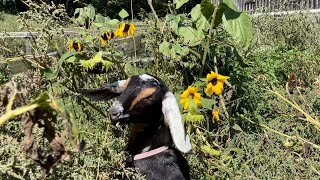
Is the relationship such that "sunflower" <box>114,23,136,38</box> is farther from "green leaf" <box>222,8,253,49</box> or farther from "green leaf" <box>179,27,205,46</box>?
"green leaf" <box>222,8,253,49</box>

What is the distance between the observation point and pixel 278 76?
6711 millimetres

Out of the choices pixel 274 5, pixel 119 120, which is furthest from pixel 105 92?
pixel 274 5

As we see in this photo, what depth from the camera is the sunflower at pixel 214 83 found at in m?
3.65

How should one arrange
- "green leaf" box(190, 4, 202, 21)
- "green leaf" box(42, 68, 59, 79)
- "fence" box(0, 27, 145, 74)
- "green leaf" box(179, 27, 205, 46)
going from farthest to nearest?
"green leaf" box(179, 27, 205, 46) < "green leaf" box(190, 4, 202, 21) < "fence" box(0, 27, 145, 74) < "green leaf" box(42, 68, 59, 79)

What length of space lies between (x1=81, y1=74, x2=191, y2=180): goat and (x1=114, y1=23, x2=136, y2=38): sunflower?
0.62 m

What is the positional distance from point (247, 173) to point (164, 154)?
0.85 metres

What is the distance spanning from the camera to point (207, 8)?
3695mm

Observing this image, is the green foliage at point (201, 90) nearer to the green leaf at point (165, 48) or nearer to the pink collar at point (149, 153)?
the green leaf at point (165, 48)

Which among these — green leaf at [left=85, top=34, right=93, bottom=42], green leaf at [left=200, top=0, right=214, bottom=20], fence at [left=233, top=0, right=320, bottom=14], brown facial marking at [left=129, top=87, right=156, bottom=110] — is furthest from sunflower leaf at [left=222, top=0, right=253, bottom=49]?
fence at [left=233, top=0, right=320, bottom=14]

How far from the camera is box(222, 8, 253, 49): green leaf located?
3.36m

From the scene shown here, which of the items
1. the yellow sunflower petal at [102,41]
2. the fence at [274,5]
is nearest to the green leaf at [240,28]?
the yellow sunflower petal at [102,41]

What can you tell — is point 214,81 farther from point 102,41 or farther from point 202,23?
point 102,41

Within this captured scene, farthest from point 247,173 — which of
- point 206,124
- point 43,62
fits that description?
point 43,62

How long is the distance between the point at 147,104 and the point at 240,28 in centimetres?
70
